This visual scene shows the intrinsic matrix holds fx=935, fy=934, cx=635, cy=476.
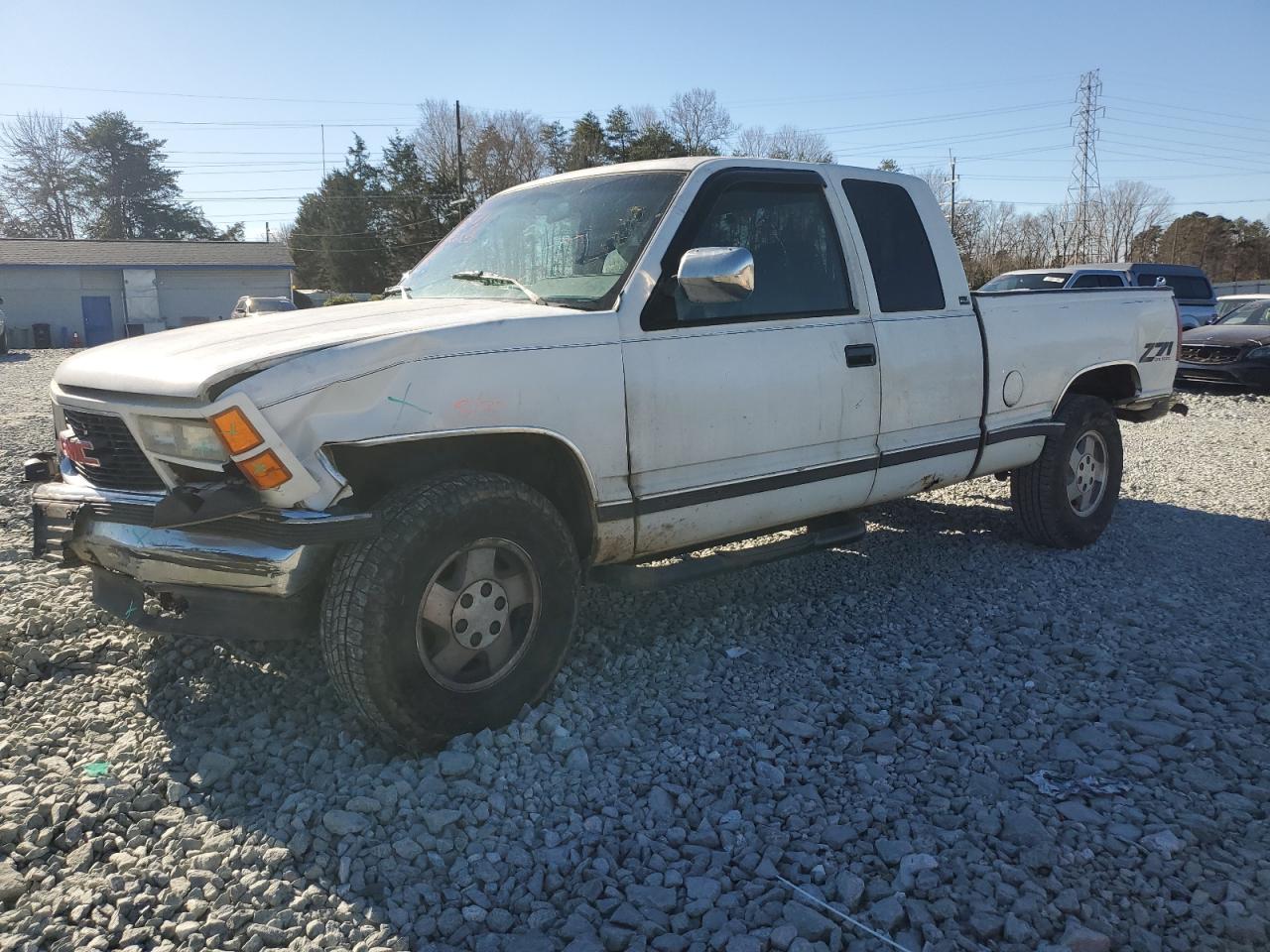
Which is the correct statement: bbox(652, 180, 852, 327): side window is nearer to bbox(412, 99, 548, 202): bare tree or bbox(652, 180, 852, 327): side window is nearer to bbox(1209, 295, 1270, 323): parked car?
bbox(1209, 295, 1270, 323): parked car

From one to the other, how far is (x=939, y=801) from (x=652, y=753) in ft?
3.21

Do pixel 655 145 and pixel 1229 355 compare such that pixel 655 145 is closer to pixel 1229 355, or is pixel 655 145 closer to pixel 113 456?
pixel 1229 355

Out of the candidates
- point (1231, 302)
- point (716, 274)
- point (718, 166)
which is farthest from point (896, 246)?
point (1231, 302)

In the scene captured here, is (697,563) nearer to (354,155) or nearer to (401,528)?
(401,528)

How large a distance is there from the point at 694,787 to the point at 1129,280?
1615 cm

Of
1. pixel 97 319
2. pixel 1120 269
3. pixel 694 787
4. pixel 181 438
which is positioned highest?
pixel 97 319

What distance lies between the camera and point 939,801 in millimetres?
3025

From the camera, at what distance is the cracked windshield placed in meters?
3.87

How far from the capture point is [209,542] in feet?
10.0

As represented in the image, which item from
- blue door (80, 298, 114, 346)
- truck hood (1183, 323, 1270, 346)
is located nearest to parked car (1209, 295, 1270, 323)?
truck hood (1183, 323, 1270, 346)

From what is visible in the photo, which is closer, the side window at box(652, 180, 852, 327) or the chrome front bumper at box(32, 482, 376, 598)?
the chrome front bumper at box(32, 482, 376, 598)

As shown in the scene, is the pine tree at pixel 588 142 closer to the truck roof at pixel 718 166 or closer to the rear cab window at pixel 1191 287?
the rear cab window at pixel 1191 287

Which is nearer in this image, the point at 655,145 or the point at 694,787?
the point at 694,787

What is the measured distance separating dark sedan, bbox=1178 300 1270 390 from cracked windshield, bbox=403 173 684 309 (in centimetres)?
1215
